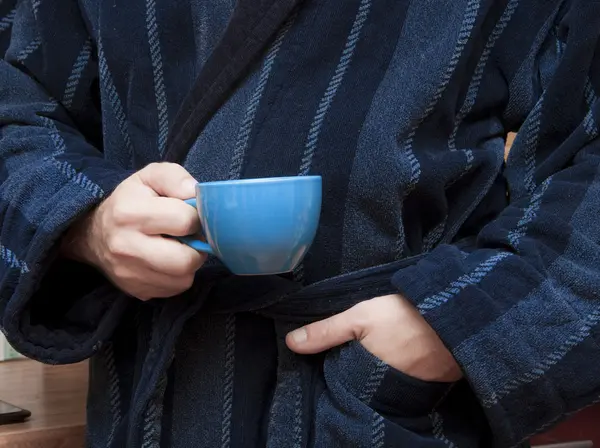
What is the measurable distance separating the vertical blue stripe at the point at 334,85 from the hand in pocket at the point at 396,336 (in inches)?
5.8

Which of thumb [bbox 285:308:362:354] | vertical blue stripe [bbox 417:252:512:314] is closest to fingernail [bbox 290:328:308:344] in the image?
thumb [bbox 285:308:362:354]

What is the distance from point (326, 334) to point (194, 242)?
0.52 feet

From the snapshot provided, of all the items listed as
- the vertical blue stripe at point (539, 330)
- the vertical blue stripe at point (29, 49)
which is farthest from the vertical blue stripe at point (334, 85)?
the vertical blue stripe at point (29, 49)

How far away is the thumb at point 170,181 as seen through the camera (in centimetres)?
68

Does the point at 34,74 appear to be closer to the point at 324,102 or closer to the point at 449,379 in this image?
the point at 324,102

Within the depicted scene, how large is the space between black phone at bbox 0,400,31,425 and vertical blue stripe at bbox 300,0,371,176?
0.50 metres

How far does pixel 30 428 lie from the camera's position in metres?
0.96

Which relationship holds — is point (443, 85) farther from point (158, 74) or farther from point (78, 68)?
point (78, 68)

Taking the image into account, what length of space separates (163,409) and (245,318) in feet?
0.40

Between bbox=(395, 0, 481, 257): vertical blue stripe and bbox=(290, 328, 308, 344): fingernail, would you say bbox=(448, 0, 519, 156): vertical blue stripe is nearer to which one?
bbox=(395, 0, 481, 257): vertical blue stripe

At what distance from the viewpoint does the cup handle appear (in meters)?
0.66

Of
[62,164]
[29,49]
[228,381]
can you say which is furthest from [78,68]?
[228,381]

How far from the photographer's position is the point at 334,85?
0.78 metres

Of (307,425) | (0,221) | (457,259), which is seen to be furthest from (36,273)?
(457,259)
